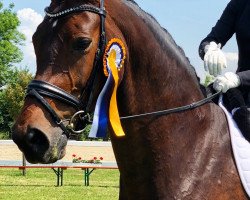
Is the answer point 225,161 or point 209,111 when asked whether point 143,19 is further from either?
point 225,161

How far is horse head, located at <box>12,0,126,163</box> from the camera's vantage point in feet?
9.57

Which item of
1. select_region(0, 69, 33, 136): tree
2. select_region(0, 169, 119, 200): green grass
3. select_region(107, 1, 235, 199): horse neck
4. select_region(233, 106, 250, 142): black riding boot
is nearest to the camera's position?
select_region(107, 1, 235, 199): horse neck

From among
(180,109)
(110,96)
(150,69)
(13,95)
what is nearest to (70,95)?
(110,96)

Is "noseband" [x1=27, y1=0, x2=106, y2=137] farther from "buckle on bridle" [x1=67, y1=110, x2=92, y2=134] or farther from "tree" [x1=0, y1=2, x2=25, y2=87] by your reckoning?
"tree" [x1=0, y1=2, x2=25, y2=87]

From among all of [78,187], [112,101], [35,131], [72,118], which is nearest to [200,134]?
[112,101]

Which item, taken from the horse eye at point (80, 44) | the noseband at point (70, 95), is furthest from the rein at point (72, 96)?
the horse eye at point (80, 44)

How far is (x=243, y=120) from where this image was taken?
365 centimetres

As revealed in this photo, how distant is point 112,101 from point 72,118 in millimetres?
302

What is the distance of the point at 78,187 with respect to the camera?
17094 millimetres

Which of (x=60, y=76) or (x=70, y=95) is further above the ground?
(x=60, y=76)

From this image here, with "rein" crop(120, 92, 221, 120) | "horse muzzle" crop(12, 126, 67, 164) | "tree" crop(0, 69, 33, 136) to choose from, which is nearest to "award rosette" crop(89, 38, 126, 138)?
"rein" crop(120, 92, 221, 120)

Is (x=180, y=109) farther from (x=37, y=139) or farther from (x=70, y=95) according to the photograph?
(x=37, y=139)

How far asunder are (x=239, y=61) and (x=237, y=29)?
250mm

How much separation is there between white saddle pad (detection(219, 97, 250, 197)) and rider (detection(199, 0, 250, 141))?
5 cm
